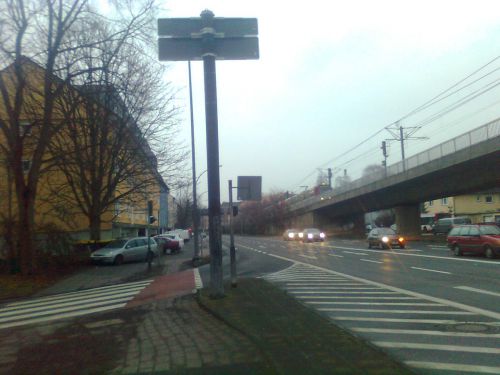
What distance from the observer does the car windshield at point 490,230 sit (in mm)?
23281

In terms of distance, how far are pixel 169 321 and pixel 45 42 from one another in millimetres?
15131

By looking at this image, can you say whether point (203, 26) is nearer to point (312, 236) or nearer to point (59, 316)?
point (59, 316)

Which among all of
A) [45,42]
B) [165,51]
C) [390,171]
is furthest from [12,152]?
[390,171]

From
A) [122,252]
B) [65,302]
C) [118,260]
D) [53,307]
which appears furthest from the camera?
[122,252]

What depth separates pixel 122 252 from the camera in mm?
27766

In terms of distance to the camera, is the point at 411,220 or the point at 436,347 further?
the point at 411,220

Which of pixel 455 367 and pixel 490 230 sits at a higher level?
pixel 490 230

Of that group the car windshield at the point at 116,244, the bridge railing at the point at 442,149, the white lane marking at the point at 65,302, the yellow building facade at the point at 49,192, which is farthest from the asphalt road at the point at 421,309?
the bridge railing at the point at 442,149

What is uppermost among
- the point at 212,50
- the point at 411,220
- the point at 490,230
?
the point at 212,50

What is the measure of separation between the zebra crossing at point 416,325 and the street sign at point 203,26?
244 inches

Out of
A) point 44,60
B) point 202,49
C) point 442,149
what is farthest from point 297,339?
point 442,149

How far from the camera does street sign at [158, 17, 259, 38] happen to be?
35.5 ft

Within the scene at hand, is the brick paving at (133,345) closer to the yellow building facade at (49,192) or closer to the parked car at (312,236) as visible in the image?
the yellow building facade at (49,192)

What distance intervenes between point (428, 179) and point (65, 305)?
34.9 metres
